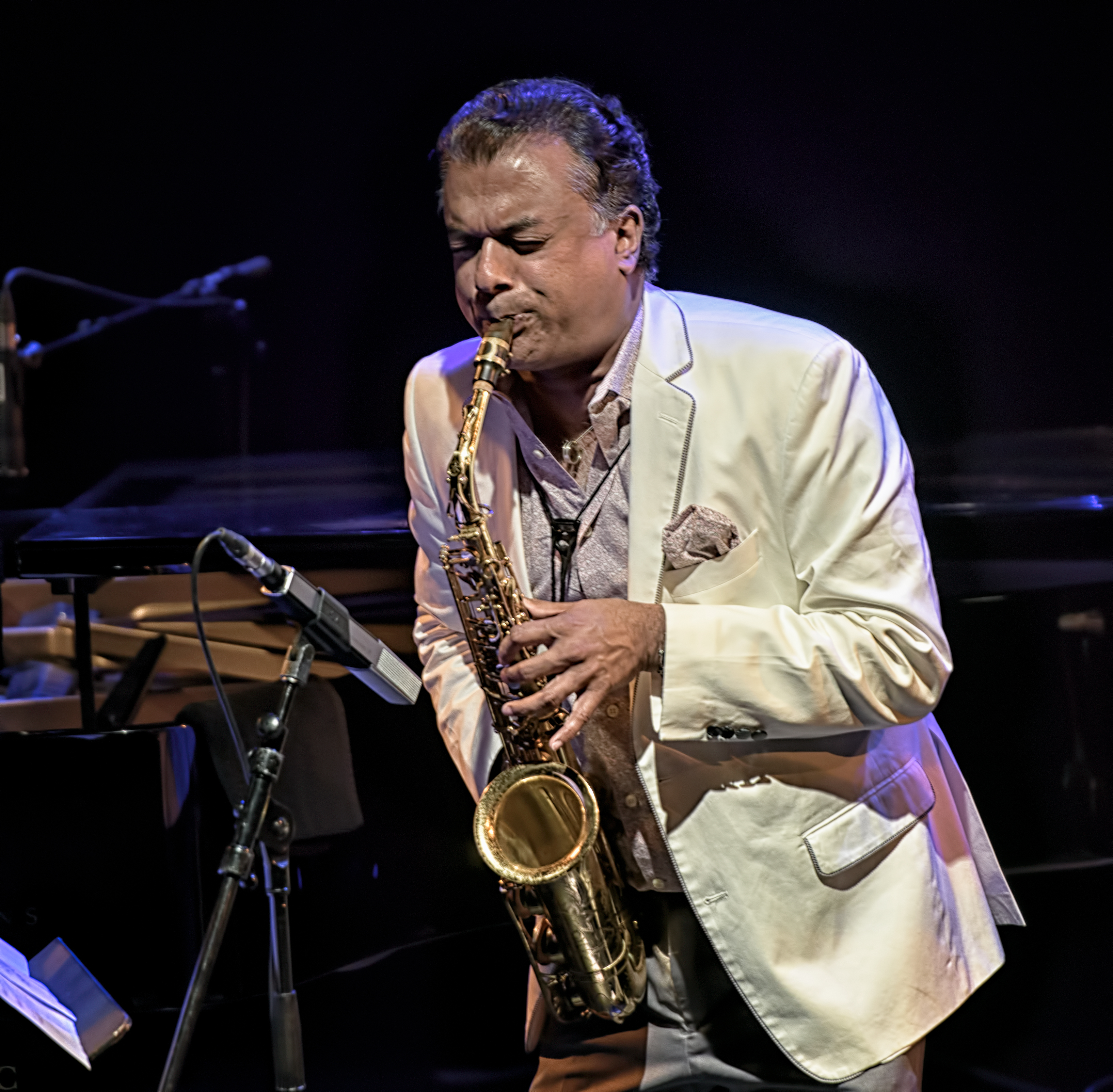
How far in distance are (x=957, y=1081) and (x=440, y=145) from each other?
221 centimetres

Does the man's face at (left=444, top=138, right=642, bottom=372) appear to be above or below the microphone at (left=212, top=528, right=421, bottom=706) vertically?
above

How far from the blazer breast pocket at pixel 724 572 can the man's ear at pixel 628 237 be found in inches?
19.4

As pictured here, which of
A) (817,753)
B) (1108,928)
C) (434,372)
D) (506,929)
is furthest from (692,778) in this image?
(1108,928)

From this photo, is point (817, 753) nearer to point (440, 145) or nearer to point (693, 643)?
point (693, 643)

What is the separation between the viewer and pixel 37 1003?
172cm

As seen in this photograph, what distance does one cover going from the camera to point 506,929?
3.21 metres

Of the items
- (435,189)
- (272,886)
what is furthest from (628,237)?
(435,189)

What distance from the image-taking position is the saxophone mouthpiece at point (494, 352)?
1876 mm

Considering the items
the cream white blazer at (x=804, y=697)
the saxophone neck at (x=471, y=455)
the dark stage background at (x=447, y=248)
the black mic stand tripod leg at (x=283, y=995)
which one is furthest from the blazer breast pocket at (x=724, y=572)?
the dark stage background at (x=447, y=248)

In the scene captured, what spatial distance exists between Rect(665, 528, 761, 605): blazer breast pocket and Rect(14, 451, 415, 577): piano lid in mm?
1088

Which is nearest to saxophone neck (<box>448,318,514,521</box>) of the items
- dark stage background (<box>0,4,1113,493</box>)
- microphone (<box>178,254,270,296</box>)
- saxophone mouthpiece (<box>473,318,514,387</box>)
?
saxophone mouthpiece (<box>473,318,514,387</box>)

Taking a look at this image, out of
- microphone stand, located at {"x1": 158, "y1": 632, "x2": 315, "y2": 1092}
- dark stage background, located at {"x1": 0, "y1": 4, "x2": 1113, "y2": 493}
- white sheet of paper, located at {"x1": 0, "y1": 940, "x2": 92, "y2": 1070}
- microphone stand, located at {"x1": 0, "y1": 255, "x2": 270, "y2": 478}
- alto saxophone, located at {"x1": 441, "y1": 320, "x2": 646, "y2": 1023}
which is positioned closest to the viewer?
microphone stand, located at {"x1": 158, "y1": 632, "x2": 315, "y2": 1092}

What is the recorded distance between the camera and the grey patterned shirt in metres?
1.99

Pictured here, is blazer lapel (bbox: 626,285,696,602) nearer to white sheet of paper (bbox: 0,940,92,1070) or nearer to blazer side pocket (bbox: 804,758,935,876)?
blazer side pocket (bbox: 804,758,935,876)
